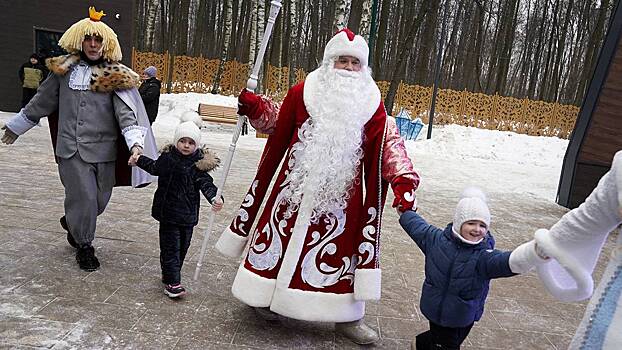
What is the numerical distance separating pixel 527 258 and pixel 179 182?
2201 millimetres

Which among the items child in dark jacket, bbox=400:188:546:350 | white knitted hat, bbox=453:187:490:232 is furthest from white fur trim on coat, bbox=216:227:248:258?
white knitted hat, bbox=453:187:490:232

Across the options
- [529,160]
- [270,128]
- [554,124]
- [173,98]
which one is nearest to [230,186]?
[270,128]

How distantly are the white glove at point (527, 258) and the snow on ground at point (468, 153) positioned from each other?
719cm

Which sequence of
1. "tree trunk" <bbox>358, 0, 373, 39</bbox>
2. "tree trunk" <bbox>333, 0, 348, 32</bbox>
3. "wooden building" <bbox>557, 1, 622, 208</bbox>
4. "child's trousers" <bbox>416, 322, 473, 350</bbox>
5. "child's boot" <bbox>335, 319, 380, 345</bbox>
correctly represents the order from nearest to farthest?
1. "child's trousers" <bbox>416, 322, 473, 350</bbox>
2. "child's boot" <bbox>335, 319, 380, 345</bbox>
3. "wooden building" <bbox>557, 1, 622, 208</bbox>
4. "tree trunk" <bbox>333, 0, 348, 32</bbox>
5. "tree trunk" <bbox>358, 0, 373, 39</bbox>

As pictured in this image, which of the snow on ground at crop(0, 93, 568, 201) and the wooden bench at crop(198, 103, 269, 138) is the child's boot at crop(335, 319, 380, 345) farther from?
the wooden bench at crop(198, 103, 269, 138)

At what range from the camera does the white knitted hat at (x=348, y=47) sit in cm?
312

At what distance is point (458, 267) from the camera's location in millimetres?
2713

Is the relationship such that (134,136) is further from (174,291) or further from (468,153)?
(468,153)

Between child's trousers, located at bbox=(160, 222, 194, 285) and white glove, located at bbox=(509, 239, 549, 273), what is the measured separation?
7.15 feet

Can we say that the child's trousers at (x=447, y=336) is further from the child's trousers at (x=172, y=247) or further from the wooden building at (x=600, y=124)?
the wooden building at (x=600, y=124)

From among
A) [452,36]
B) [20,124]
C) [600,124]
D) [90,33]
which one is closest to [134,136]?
[90,33]

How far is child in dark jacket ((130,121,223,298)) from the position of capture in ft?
11.3

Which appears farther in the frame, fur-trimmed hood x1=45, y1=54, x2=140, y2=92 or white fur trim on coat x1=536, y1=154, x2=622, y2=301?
fur-trimmed hood x1=45, y1=54, x2=140, y2=92

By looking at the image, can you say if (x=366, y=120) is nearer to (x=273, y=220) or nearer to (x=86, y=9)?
(x=273, y=220)
